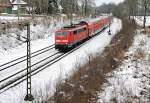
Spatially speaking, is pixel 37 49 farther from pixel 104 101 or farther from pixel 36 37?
pixel 104 101

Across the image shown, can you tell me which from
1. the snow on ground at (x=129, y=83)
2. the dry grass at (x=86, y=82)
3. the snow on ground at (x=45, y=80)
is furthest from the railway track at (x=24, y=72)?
the snow on ground at (x=129, y=83)

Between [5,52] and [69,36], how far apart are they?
20.7ft

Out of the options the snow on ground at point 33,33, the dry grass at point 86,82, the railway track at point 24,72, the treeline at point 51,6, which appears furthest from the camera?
the treeline at point 51,6

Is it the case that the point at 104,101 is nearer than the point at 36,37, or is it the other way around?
the point at 104,101

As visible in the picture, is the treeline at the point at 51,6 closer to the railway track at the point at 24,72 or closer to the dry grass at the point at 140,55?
the railway track at the point at 24,72

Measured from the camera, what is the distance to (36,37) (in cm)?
4200

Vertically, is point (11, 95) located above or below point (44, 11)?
below

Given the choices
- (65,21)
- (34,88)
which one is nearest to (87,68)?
(34,88)

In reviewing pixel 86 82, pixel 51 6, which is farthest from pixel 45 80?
pixel 51 6

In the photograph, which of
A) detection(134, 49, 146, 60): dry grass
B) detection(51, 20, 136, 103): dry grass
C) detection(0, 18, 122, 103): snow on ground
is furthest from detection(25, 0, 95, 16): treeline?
detection(51, 20, 136, 103): dry grass

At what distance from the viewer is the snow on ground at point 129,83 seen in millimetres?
16031

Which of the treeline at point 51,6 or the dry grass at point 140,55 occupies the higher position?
the treeline at point 51,6

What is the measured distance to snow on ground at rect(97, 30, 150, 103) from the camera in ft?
52.6

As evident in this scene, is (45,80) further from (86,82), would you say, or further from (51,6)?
(51,6)
